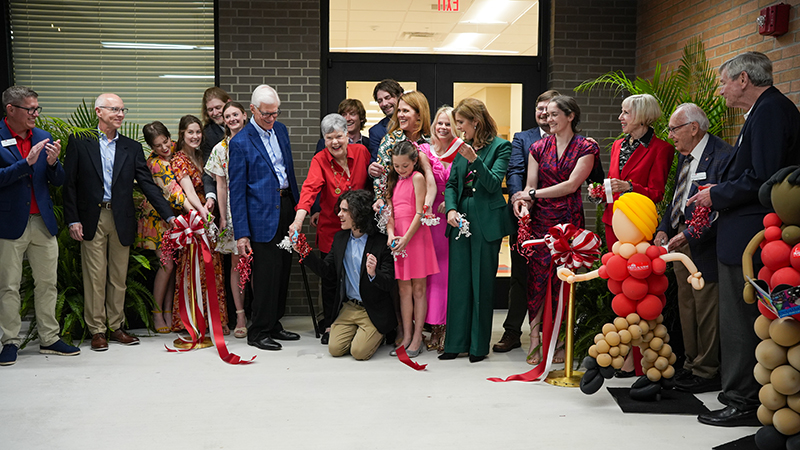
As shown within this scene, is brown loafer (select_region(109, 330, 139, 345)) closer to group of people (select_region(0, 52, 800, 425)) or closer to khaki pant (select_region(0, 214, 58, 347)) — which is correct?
group of people (select_region(0, 52, 800, 425))

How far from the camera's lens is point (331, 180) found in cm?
476

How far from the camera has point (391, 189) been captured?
175 inches

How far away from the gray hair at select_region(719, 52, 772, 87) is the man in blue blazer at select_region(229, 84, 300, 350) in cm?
300

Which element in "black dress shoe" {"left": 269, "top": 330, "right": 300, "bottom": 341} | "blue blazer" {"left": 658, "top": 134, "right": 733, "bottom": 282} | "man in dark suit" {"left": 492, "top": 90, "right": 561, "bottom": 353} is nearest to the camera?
"blue blazer" {"left": 658, "top": 134, "right": 733, "bottom": 282}

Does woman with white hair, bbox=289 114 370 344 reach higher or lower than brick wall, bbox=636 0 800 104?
lower

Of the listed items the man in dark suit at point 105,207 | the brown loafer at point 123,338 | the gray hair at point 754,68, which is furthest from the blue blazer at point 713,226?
the brown loafer at point 123,338

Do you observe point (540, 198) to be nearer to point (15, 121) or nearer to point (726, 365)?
point (726, 365)

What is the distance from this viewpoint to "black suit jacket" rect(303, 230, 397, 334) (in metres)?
4.38

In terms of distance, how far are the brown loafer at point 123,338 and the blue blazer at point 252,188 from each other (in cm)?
117

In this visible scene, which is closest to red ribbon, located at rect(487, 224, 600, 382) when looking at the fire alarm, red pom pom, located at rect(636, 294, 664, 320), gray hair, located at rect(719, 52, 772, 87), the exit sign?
red pom pom, located at rect(636, 294, 664, 320)

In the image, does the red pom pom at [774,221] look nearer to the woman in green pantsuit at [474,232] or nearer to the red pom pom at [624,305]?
the red pom pom at [624,305]

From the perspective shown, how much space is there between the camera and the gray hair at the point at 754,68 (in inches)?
125

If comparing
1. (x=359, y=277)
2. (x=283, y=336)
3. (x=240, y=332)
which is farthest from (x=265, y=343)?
(x=359, y=277)

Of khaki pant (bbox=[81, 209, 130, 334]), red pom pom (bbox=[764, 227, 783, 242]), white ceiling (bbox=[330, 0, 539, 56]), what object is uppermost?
white ceiling (bbox=[330, 0, 539, 56])
